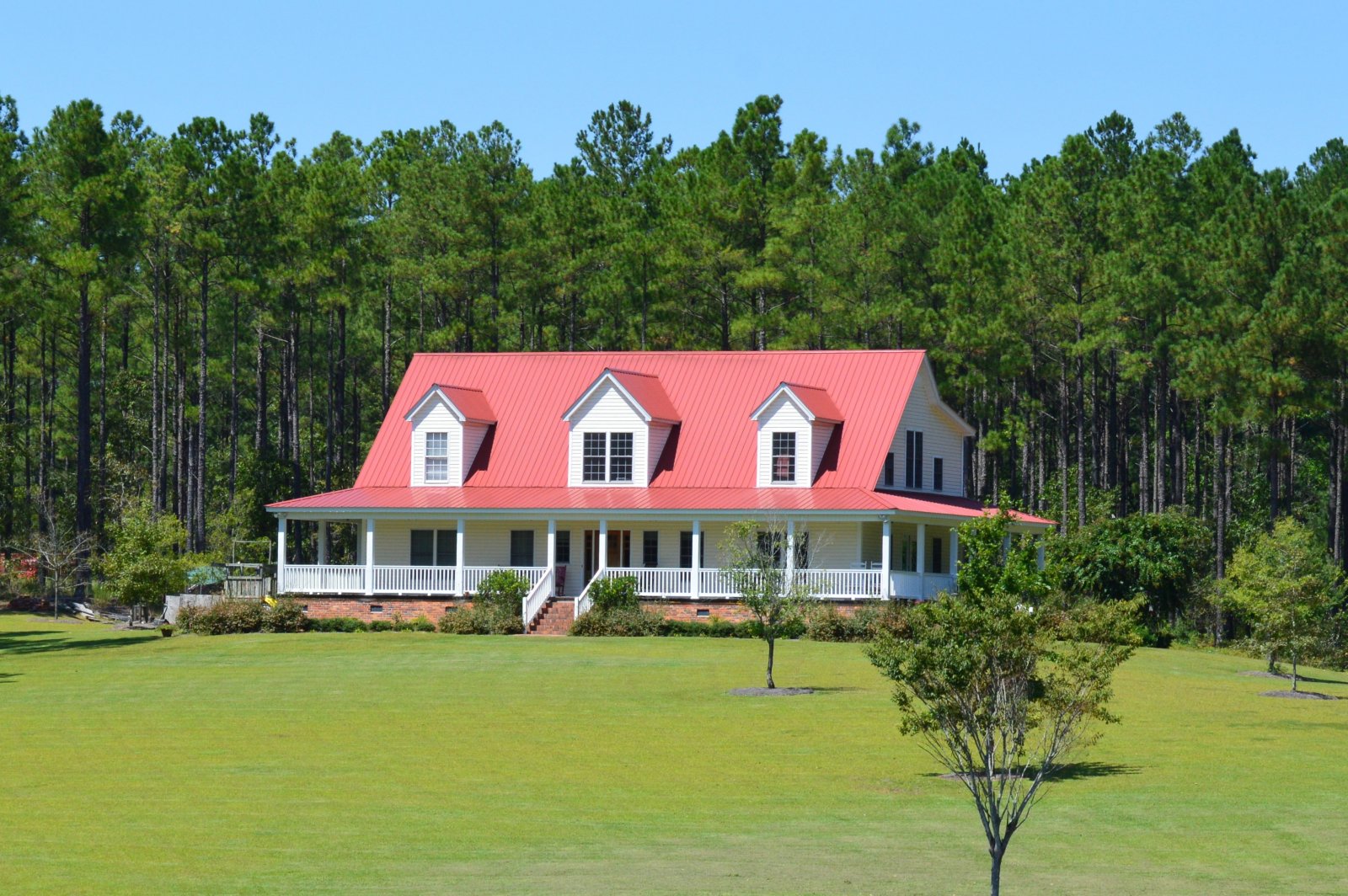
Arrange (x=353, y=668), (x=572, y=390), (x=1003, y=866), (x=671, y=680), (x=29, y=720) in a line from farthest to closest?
(x=572, y=390) → (x=353, y=668) → (x=671, y=680) → (x=29, y=720) → (x=1003, y=866)

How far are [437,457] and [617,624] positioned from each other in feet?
36.7

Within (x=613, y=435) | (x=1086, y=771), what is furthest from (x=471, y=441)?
(x=1086, y=771)

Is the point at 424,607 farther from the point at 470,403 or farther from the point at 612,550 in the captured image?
the point at 470,403

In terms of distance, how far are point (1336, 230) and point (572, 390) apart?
26.8 meters

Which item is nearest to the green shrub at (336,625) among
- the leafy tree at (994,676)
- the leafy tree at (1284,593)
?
the leafy tree at (1284,593)

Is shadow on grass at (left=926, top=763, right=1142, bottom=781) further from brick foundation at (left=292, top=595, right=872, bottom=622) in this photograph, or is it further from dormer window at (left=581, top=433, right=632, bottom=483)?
dormer window at (left=581, top=433, right=632, bottom=483)

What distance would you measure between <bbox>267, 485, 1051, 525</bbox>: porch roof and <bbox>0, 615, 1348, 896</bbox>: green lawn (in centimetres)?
989

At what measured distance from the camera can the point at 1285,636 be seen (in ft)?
124

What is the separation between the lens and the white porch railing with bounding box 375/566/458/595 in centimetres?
5122

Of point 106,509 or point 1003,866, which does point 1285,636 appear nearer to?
point 1003,866

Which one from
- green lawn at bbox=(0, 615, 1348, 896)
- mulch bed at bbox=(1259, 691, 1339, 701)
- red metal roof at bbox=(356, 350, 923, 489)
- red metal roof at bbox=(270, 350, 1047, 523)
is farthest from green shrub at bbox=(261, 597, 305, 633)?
mulch bed at bbox=(1259, 691, 1339, 701)

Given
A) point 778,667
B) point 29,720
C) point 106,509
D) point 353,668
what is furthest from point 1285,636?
point 106,509

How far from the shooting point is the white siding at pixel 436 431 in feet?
182

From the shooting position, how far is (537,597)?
49344mm
